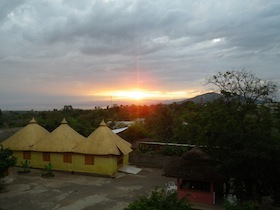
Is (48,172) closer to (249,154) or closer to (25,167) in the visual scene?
(25,167)

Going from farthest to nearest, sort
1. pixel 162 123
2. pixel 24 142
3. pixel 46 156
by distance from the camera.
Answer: pixel 162 123, pixel 24 142, pixel 46 156

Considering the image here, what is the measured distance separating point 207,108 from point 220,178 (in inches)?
311

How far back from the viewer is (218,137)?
46.2ft

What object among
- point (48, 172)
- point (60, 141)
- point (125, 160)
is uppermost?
point (60, 141)

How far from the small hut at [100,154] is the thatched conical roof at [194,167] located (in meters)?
6.01

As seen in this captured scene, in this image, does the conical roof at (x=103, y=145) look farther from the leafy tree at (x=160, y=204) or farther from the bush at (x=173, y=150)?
the leafy tree at (x=160, y=204)

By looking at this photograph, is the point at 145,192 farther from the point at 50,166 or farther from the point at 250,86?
the point at 250,86

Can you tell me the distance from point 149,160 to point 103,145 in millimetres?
4683

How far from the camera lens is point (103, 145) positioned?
20.8 metres

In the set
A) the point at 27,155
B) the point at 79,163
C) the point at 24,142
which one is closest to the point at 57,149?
the point at 79,163

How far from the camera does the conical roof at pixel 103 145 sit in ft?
67.3

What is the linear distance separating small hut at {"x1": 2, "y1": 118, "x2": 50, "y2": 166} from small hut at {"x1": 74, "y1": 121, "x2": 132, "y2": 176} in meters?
4.68

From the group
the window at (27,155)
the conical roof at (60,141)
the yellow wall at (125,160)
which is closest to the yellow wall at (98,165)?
the conical roof at (60,141)

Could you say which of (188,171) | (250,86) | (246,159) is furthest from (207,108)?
(246,159)
